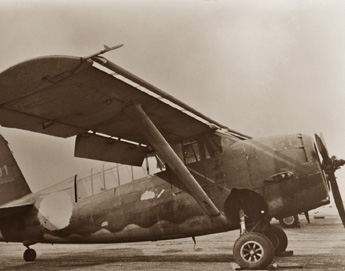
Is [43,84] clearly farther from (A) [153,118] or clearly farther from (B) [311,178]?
(B) [311,178]

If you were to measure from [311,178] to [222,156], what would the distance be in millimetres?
1778

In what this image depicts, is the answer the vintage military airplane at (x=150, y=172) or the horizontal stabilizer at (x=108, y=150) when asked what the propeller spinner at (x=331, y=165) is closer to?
the vintage military airplane at (x=150, y=172)

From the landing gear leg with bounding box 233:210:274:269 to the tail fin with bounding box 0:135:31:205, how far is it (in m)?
6.92

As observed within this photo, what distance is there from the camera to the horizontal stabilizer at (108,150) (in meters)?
7.70

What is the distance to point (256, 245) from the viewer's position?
21.5 ft

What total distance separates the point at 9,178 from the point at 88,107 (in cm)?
560

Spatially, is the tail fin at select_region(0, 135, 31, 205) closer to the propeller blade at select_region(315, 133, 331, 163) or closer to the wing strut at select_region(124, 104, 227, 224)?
the wing strut at select_region(124, 104, 227, 224)

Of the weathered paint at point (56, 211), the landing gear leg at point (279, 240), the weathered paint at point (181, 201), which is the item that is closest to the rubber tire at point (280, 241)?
the landing gear leg at point (279, 240)

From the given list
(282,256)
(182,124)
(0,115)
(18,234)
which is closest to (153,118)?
(182,124)

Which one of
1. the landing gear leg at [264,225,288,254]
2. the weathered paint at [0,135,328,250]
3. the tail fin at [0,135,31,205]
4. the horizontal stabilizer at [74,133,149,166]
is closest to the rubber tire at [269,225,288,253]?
the landing gear leg at [264,225,288,254]

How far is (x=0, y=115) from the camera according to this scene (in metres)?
5.86

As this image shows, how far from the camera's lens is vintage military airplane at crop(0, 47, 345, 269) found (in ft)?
19.4

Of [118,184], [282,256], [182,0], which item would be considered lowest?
[282,256]

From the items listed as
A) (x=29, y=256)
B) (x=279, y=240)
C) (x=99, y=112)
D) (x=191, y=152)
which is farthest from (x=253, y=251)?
(x=29, y=256)
